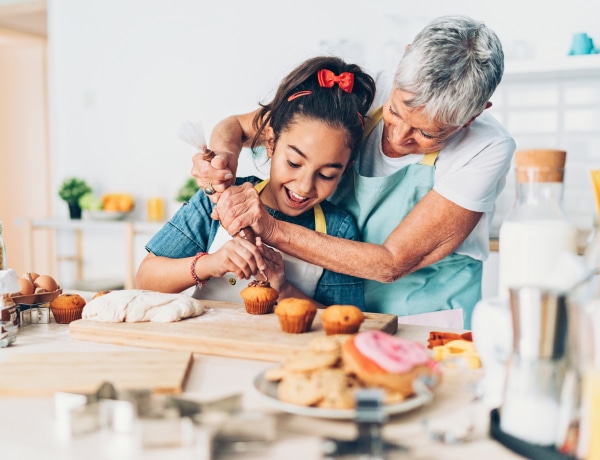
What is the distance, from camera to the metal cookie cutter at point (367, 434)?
0.73 m

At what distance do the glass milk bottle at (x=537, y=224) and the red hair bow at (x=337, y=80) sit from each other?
758 millimetres

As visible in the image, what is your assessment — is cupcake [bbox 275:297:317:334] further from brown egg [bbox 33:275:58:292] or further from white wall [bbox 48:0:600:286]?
white wall [bbox 48:0:600:286]

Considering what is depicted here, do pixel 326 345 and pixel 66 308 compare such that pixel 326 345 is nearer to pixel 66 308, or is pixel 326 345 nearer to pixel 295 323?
pixel 295 323

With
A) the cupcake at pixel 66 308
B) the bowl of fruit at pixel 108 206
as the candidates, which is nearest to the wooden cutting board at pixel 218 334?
the cupcake at pixel 66 308

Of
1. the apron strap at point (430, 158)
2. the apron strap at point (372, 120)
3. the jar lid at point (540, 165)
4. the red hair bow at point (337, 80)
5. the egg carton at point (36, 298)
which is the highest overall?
the red hair bow at point (337, 80)

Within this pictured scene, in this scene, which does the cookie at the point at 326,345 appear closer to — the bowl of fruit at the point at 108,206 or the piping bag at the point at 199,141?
the piping bag at the point at 199,141

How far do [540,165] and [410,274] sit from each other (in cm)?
91

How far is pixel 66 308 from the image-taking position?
4.60ft

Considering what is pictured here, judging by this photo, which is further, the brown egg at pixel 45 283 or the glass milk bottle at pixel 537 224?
the brown egg at pixel 45 283

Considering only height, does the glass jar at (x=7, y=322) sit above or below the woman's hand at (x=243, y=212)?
below

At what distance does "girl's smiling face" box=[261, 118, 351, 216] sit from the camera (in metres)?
1.56

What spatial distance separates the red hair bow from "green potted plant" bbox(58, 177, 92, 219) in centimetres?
316

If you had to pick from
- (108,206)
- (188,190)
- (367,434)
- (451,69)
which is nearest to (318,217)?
(451,69)

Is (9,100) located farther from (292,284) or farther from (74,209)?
(292,284)
